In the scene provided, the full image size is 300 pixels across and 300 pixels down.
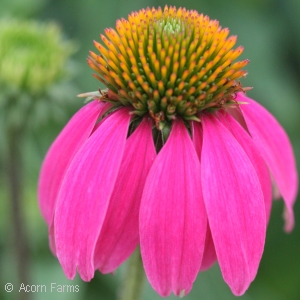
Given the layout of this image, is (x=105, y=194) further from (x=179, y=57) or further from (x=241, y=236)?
(x=179, y=57)

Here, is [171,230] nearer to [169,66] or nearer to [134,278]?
[134,278]

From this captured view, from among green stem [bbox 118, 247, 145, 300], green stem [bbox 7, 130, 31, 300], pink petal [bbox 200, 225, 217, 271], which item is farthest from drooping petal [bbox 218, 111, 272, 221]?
green stem [bbox 7, 130, 31, 300]

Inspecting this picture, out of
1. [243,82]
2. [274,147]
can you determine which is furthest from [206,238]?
[243,82]

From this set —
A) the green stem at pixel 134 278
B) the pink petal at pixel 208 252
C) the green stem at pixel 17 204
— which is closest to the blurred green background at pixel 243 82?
the green stem at pixel 17 204

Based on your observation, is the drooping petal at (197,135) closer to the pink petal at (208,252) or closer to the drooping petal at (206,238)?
the drooping petal at (206,238)

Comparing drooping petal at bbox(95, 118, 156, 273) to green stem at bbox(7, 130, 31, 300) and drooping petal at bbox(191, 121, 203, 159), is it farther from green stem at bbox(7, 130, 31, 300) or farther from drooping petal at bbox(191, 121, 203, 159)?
green stem at bbox(7, 130, 31, 300)

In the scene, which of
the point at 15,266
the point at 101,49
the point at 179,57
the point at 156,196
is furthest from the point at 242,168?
the point at 15,266
